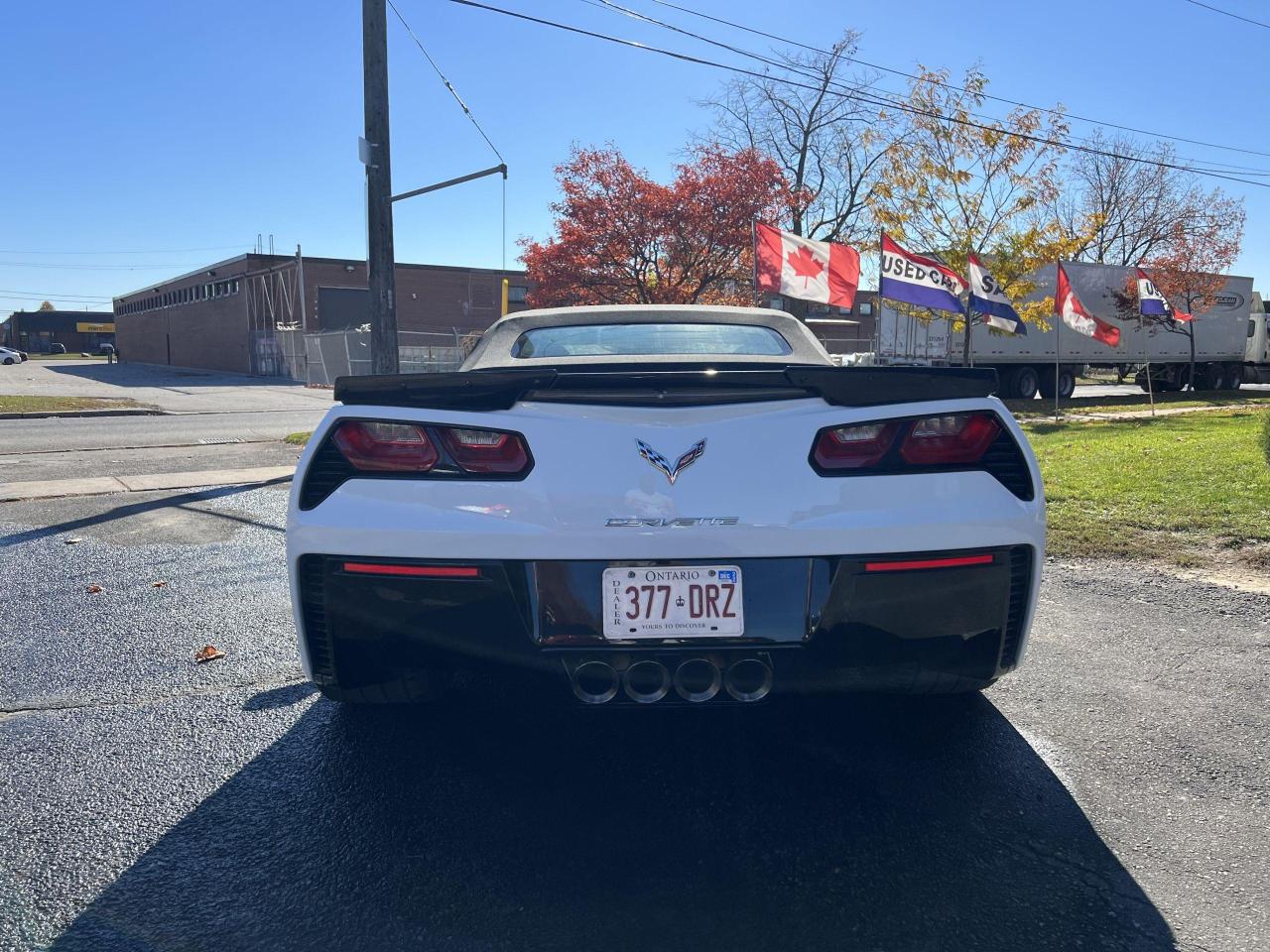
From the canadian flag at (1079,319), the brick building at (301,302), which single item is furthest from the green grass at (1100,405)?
the brick building at (301,302)

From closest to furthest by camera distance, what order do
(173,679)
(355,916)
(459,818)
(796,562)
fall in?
(355,916) < (796,562) < (459,818) < (173,679)

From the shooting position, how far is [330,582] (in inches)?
93.5

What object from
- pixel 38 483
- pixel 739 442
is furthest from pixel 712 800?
pixel 38 483

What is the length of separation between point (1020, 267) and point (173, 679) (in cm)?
1942

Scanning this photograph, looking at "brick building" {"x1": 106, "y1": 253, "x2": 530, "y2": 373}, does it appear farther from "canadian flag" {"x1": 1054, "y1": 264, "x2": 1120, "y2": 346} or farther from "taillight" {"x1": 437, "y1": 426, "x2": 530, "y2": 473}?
"taillight" {"x1": 437, "y1": 426, "x2": 530, "y2": 473}

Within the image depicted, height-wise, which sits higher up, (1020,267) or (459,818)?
(1020,267)

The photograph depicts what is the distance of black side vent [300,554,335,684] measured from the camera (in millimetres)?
2412

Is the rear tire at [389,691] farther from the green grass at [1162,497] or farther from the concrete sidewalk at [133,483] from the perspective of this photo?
the concrete sidewalk at [133,483]

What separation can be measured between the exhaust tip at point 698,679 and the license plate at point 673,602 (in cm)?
9

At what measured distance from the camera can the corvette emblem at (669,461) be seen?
7.52 ft

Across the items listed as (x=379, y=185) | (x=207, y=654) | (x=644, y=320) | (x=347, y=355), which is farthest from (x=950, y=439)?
(x=347, y=355)

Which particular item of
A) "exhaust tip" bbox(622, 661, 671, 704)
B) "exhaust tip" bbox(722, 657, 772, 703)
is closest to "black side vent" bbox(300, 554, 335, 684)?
"exhaust tip" bbox(622, 661, 671, 704)

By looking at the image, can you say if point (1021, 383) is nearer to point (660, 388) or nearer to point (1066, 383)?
point (1066, 383)

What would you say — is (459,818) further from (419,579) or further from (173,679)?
(173,679)
